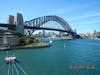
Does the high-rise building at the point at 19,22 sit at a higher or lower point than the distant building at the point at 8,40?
higher

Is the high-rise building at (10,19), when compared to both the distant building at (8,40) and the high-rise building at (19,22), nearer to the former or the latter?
the high-rise building at (19,22)

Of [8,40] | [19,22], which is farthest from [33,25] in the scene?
[8,40]

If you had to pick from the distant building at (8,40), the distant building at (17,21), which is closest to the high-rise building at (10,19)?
the distant building at (17,21)

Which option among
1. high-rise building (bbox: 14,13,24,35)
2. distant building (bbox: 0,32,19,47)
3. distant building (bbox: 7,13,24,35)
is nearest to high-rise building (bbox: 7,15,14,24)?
distant building (bbox: 7,13,24,35)

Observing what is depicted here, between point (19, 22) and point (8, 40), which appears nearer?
point (8, 40)

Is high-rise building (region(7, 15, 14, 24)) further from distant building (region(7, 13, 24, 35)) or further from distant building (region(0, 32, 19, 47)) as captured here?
distant building (region(0, 32, 19, 47))

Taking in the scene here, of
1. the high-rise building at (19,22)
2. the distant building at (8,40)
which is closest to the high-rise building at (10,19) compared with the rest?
the high-rise building at (19,22)

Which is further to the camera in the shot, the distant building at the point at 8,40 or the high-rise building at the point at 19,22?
the high-rise building at the point at 19,22

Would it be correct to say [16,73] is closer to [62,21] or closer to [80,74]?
[80,74]

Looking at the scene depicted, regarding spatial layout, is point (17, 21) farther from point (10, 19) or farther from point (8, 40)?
point (8, 40)

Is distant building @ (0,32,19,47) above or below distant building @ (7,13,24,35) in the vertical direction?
below

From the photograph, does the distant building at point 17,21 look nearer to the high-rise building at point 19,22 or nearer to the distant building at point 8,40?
the high-rise building at point 19,22
